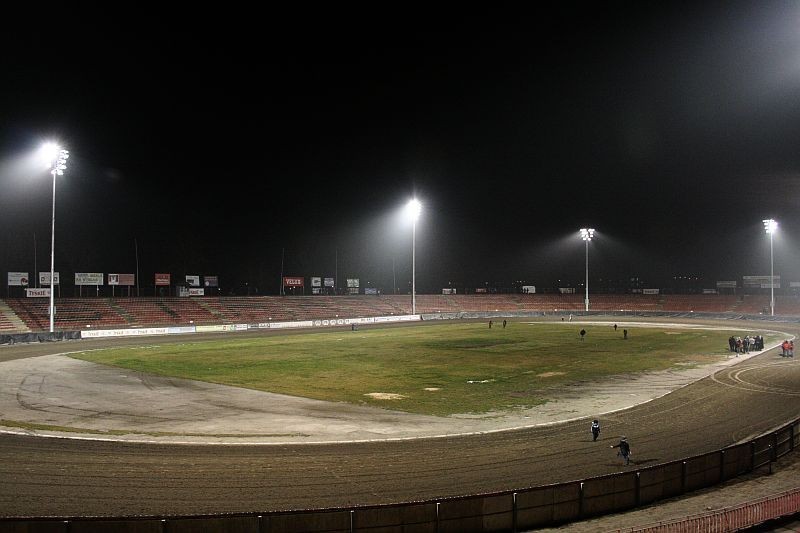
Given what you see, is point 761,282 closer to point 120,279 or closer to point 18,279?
point 120,279

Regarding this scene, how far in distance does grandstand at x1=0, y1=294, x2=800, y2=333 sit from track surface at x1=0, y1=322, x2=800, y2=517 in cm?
5092

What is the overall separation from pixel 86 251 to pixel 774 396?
94836 mm

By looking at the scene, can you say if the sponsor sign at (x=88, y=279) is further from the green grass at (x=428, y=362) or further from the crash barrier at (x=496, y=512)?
the crash barrier at (x=496, y=512)

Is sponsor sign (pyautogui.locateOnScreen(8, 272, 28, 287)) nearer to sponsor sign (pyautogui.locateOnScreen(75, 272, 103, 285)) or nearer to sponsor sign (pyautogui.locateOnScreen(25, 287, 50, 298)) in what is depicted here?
sponsor sign (pyautogui.locateOnScreen(25, 287, 50, 298))

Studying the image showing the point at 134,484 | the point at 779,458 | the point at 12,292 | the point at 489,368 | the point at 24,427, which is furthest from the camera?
the point at 12,292

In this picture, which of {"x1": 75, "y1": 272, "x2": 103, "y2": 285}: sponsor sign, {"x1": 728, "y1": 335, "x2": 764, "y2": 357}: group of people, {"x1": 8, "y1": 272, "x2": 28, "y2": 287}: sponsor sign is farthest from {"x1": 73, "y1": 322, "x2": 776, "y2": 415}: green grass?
{"x1": 8, "y1": 272, "x2": 28, "y2": 287}: sponsor sign

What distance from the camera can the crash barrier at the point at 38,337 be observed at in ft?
169

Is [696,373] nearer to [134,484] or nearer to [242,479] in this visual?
[242,479]

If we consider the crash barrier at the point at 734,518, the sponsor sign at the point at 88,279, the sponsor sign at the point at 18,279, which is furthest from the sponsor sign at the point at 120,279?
→ the crash barrier at the point at 734,518

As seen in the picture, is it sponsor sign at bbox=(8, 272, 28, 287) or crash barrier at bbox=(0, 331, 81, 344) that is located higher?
sponsor sign at bbox=(8, 272, 28, 287)

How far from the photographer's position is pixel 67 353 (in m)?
45.1

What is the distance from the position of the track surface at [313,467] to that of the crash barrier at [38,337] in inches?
1549

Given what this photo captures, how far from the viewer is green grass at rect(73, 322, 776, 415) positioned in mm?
28500

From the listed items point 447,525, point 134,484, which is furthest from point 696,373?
point 134,484
